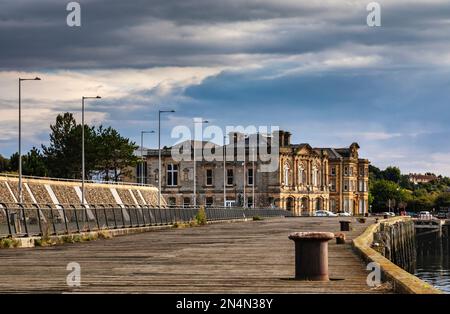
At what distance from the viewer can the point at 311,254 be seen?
58.4 ft

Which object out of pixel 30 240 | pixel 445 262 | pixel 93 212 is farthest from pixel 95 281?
pixel 445 262

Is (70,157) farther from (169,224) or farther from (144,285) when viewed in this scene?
(144,285)

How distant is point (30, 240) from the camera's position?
115ft

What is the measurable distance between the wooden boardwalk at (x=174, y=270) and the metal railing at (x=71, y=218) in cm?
281

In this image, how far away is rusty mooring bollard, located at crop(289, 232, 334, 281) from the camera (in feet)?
56.9

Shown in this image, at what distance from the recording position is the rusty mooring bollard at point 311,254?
17328mm

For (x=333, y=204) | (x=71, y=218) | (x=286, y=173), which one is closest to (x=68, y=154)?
(x=286, y=173)

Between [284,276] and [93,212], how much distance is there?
25582 millimetres

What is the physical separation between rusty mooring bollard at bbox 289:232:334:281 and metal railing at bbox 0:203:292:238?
1804 centimetres

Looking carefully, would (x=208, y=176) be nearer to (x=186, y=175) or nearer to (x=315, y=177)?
(x=186, y=175)

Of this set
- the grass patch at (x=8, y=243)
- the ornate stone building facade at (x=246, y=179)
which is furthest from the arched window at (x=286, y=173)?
the grass patch at (x=8, y=243)

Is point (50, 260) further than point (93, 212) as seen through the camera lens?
No

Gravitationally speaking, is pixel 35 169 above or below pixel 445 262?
above

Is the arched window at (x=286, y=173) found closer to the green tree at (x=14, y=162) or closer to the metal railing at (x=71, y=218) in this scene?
the green tree at (x=14, y=162)
